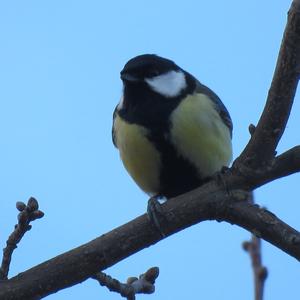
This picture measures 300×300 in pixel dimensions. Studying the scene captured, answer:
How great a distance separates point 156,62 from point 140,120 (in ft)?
1.33

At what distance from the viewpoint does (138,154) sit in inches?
129

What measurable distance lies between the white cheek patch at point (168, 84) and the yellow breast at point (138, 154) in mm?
248

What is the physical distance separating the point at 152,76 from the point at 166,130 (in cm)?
42

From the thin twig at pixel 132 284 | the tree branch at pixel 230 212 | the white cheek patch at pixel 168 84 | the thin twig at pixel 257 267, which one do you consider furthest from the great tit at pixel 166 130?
the thin twig at pixel 257 267

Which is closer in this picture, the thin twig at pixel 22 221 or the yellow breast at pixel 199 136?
the thin twig at pixel 22 221

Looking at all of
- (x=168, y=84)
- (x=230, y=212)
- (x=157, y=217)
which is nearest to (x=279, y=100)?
(x=230, y=212)

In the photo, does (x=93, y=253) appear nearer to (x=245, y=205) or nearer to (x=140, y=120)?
(x=245, y=205)

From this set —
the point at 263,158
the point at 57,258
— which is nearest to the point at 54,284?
the point at 57,258

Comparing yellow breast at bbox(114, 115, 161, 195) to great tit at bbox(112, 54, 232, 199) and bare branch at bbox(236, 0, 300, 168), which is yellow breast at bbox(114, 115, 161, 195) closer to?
great tit at bbox(112, 54, 232, 199)

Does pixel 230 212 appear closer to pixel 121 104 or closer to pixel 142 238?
pixel 142 238

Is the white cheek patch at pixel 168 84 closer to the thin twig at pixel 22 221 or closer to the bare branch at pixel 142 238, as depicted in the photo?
the bare branch at pixel 142 238

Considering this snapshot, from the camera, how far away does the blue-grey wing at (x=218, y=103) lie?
11.6 feet

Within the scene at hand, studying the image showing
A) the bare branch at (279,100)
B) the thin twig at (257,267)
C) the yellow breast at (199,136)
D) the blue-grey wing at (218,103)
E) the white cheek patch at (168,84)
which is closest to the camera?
the thin twig at (257,267)

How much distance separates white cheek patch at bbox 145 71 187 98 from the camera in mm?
3387
